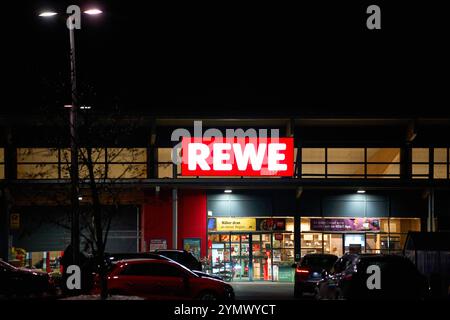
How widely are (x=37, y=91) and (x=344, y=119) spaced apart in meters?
14.8

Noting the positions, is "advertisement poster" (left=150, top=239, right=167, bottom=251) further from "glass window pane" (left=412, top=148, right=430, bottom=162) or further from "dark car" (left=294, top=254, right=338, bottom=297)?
"glass window pane" (left=412, top=148, right=430, bottom=162)

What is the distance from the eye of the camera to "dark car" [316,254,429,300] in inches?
674

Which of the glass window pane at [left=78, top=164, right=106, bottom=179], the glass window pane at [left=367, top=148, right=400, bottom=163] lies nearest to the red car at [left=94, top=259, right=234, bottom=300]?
the glass window pane at [left=78, top=164, right=106, bottom=179]

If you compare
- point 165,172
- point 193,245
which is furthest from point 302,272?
point 165,172

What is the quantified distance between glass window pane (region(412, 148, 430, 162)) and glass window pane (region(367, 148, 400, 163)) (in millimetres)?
757

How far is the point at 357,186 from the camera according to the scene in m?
34.1

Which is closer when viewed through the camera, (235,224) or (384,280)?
(384,280)

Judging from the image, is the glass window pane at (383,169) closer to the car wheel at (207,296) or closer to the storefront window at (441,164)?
the storefront window at (441,164)

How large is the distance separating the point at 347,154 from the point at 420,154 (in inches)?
137

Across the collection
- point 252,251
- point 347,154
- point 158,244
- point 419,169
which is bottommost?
point 252,251

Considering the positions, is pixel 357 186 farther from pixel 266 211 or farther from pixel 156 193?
pixel 156 193

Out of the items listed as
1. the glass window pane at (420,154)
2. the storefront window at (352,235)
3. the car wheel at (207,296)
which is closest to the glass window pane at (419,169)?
the glass window pane at (420,154)

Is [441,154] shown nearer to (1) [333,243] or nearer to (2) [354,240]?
(2) [354,240]

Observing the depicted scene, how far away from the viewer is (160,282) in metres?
21.7
